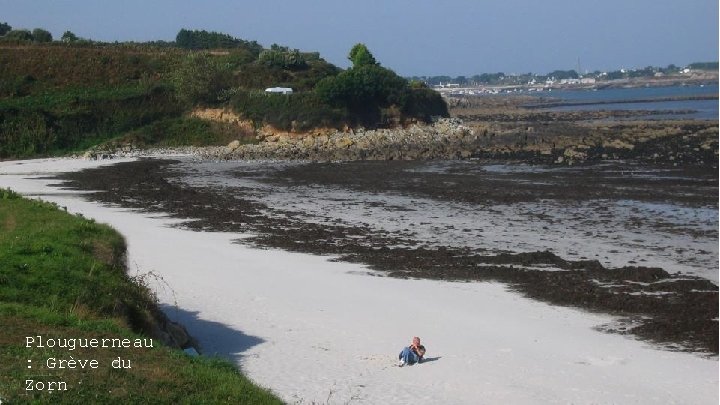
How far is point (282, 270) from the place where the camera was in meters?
20.9

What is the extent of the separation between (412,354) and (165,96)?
60069 mm

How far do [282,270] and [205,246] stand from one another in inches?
156

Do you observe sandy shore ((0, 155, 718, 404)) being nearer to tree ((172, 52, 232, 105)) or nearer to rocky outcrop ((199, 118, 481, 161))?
Result: rocky outcrop ((199, 118, 481, 161))

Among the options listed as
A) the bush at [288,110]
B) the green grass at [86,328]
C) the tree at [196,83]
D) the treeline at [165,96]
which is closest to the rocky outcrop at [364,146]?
the bush at [288,110]

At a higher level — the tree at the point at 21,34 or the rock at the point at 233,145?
the tree at the point at 21,34

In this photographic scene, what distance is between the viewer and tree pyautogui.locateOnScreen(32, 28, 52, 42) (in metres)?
93.9

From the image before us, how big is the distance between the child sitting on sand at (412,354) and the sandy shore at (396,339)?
166 mm

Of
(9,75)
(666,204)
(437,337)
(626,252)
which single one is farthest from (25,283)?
(9,75)

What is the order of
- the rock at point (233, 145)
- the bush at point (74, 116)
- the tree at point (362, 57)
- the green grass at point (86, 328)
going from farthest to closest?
the tree at point (362, 57) → the bush at point (74, 116) → the rock at point (233, 145) → the green grass at point (86, 328)

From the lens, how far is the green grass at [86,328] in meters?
9.21

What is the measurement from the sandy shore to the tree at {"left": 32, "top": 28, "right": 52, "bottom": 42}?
3072 inches

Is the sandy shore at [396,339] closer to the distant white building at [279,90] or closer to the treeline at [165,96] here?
the treeline at [165,96]

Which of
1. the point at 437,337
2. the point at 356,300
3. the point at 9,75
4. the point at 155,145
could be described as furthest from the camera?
the point at 9,75

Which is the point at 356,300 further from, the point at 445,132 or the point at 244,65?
the point at 244,65
